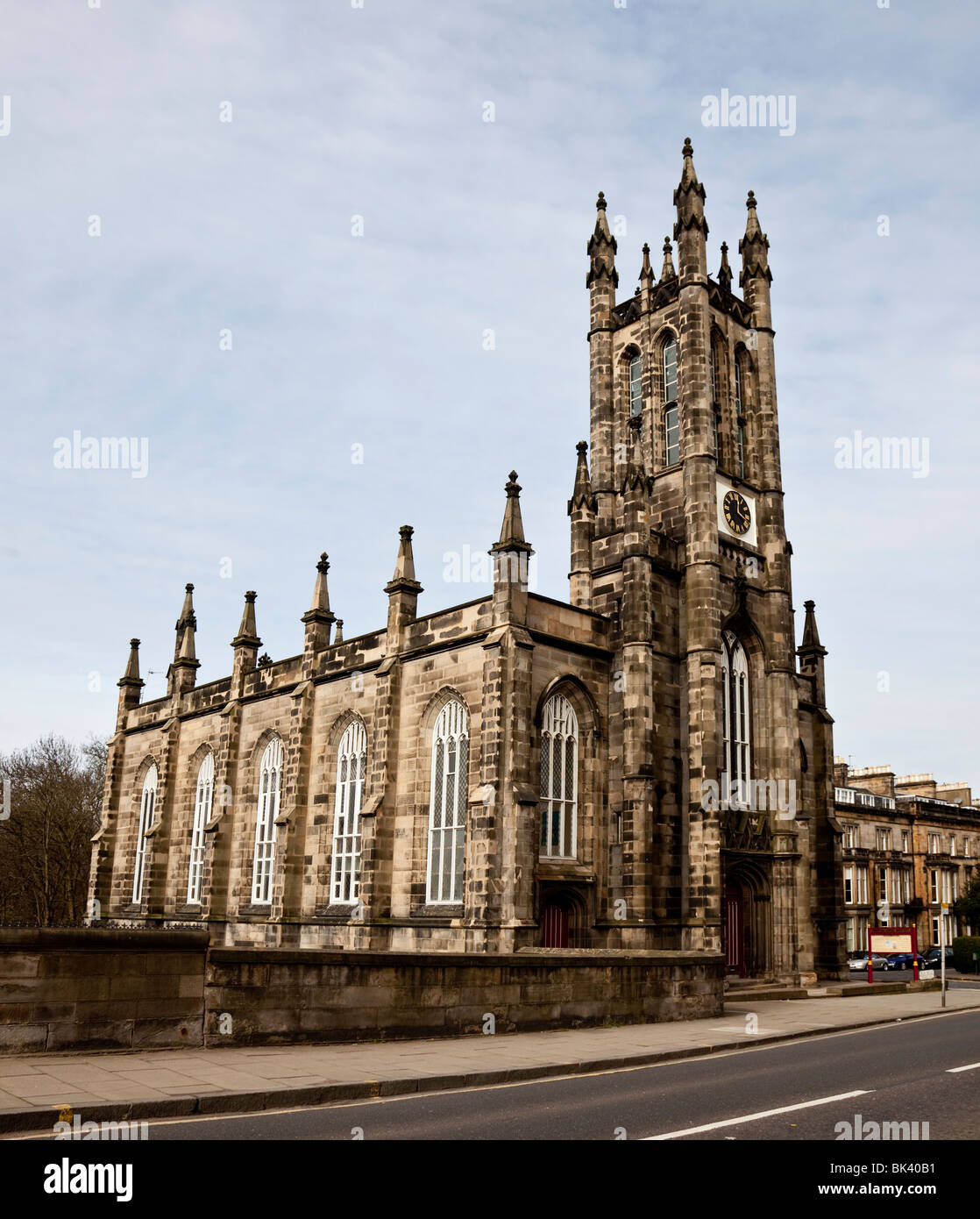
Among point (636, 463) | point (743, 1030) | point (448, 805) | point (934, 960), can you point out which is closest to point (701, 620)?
point (636, 463)

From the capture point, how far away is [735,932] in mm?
29766

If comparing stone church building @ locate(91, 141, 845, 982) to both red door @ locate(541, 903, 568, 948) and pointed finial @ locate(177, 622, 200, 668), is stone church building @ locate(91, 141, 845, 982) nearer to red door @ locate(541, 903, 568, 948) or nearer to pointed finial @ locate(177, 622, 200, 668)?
red door @ locate(541, 903, 568, 948)

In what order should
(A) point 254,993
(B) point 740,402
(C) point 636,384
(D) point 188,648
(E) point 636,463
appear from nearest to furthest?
(A) point 254,993, (E) point 636,463, (B) point 740,402, (C) point 636,384, (D) point 188,648

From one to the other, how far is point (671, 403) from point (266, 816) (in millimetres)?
19161

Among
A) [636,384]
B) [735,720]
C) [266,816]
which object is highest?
[636,384]

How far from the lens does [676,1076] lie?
12.5m

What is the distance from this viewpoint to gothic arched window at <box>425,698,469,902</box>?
1016 inches

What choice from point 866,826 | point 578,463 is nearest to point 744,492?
point 578,463

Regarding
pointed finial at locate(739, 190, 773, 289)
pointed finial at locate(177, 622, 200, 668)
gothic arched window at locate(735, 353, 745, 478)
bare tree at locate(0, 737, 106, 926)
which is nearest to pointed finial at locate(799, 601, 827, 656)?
gothic arched window at locate(735, 353, 745, 478)

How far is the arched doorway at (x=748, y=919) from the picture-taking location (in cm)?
2955

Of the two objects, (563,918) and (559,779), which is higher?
(559,779)

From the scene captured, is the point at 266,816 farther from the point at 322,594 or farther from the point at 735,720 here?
the point at 735,720

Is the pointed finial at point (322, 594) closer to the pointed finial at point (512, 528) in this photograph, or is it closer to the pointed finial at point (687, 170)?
the pointed finial at point (512, 528)
